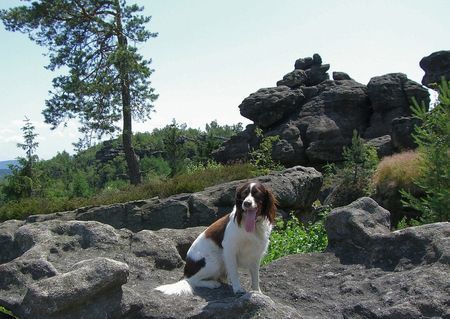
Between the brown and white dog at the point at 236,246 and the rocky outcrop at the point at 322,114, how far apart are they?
2875 cm

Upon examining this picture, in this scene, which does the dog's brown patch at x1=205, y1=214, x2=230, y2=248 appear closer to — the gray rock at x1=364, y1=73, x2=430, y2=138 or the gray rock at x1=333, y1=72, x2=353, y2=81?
the gray rock at x1=364, y1=73, x2=430, y2=138

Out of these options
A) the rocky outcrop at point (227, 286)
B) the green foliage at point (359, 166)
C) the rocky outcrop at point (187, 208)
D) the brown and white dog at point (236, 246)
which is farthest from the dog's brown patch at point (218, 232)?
the green foliage at point (359, 166)

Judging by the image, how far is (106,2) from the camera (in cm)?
2403

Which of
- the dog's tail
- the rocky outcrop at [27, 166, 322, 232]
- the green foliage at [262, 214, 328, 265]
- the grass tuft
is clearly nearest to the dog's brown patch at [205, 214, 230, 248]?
the dog's tail

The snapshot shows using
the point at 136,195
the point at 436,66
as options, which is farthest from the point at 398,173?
the point at 436,66

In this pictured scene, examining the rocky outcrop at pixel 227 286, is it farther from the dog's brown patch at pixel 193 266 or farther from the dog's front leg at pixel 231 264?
the dog's brown patch at pixel 193 266

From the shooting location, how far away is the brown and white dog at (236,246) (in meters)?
4.76

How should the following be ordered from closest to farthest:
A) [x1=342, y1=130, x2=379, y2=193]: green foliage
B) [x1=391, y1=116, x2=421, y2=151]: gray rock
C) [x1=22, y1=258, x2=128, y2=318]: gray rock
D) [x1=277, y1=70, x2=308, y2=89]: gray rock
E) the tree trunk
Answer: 1. [x1=22, y1=258, x2=128, y2=318]: gray rock
2. [x1=342, y1=130, x2=379, y2=193]: green foliage
3. the tree trunk
4. [x1=391, y1=116, x2=421, y2=151]: gray rock
5. [x1=277, y1=70, x2=308, y2=89]: gray rock

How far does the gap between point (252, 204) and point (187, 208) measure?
23.0ft

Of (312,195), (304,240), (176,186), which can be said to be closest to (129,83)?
(176,186)

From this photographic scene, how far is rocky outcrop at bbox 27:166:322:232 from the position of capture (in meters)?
11.2

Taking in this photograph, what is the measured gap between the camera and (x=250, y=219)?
15.5 feet

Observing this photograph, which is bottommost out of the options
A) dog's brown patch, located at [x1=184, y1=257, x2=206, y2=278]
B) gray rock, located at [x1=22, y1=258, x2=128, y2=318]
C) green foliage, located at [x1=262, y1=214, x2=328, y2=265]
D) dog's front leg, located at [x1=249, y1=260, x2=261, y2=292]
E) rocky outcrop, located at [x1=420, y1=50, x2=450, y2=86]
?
green foliage, located at [x1=262, y1=214, x2=328, y2=265]

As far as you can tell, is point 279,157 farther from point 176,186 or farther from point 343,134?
point 176,186
